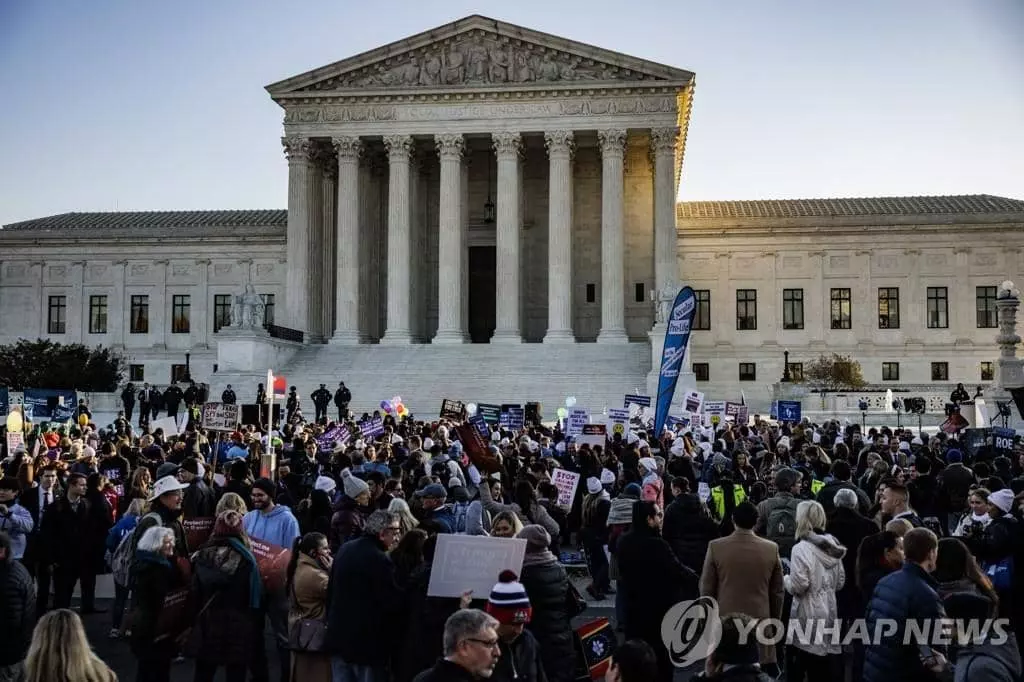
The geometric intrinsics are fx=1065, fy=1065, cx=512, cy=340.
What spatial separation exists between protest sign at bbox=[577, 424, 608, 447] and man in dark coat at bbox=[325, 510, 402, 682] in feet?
40.7

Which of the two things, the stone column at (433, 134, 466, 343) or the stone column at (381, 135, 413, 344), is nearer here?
the stone column at (433, 134, 466, 343)

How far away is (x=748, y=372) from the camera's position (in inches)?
2276

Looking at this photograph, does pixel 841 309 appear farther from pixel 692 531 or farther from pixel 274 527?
pixel 274 527

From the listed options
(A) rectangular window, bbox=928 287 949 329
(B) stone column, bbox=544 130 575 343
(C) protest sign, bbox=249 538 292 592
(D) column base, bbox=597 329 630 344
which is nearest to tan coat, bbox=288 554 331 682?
(C) protest sign, bbox=249 538 292 592

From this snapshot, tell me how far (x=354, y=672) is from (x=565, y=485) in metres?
6.76

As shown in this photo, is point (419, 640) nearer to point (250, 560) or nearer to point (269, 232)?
point (250, 560)

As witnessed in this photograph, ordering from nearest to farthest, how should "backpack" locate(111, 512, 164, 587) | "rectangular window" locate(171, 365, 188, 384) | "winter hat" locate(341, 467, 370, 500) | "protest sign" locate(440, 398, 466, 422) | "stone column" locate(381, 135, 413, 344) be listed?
"winter hat" locate(341, 467, 370, 500) < "backpack" locate(111, 512, 164, 587) < "protest sign" locate(440, 398, 466, 422) < "stone column" locate(381, 135, 413, 344) < "rectangular window" locate(171, 365, 188, 384)

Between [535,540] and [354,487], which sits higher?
[354,487]

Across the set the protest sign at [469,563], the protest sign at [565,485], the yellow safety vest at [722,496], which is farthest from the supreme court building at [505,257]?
the protest sign at [469,563]

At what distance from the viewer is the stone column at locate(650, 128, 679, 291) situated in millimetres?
51531

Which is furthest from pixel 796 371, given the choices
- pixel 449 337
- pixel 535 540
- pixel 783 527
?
pixel 535 540

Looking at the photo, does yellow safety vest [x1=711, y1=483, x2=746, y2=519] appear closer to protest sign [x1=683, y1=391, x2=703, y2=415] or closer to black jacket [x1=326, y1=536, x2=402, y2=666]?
black jacket [x1=326, y1=536, x2=402, y2=666]

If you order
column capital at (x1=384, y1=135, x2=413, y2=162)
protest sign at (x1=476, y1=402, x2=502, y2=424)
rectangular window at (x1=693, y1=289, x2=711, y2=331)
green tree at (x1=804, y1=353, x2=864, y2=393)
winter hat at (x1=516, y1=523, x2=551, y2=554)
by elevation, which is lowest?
winter hat at (x1=516, y1=523, x2=551, y2=554)

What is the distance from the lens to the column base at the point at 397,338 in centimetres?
5150
